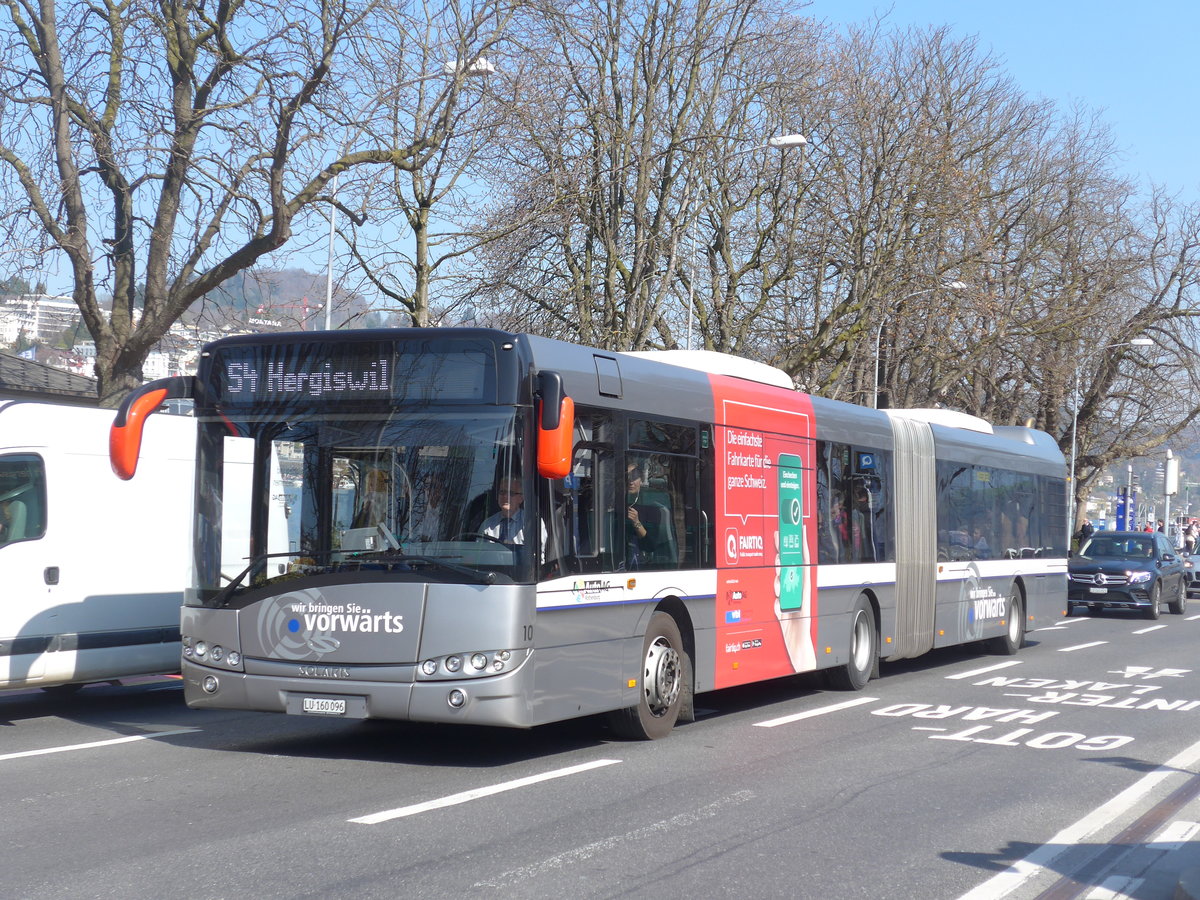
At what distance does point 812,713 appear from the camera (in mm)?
12375

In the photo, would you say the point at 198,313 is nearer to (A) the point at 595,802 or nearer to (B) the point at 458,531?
(B) the point at 458,531

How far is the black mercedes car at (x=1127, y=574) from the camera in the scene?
28.4m

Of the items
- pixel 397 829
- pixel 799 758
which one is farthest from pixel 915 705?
pixel 397 829

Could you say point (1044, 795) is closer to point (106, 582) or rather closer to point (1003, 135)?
point (106, 582)

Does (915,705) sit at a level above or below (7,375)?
below

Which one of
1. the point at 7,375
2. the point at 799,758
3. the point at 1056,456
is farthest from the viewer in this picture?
the point at 7,375

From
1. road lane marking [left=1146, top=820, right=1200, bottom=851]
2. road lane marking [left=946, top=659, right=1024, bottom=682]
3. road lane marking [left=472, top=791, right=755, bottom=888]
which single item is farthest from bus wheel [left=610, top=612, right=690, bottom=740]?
road lane marking [left=946, top=659, right=1024, bottom=682]

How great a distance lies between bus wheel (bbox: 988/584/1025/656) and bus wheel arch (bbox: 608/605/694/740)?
31.4 feet

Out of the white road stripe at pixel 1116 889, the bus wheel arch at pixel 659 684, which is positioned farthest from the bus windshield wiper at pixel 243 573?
the white road stripe at pixel 1116 889

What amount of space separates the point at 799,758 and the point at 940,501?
7.93 meters

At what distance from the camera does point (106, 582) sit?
468 inches

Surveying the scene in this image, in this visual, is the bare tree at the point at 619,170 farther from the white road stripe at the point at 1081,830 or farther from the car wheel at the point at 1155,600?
the white road stripe at the point at 1081,830

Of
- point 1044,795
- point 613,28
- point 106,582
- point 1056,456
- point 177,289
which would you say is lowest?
point 1044,795

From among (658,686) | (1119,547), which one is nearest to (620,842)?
(658,686)
